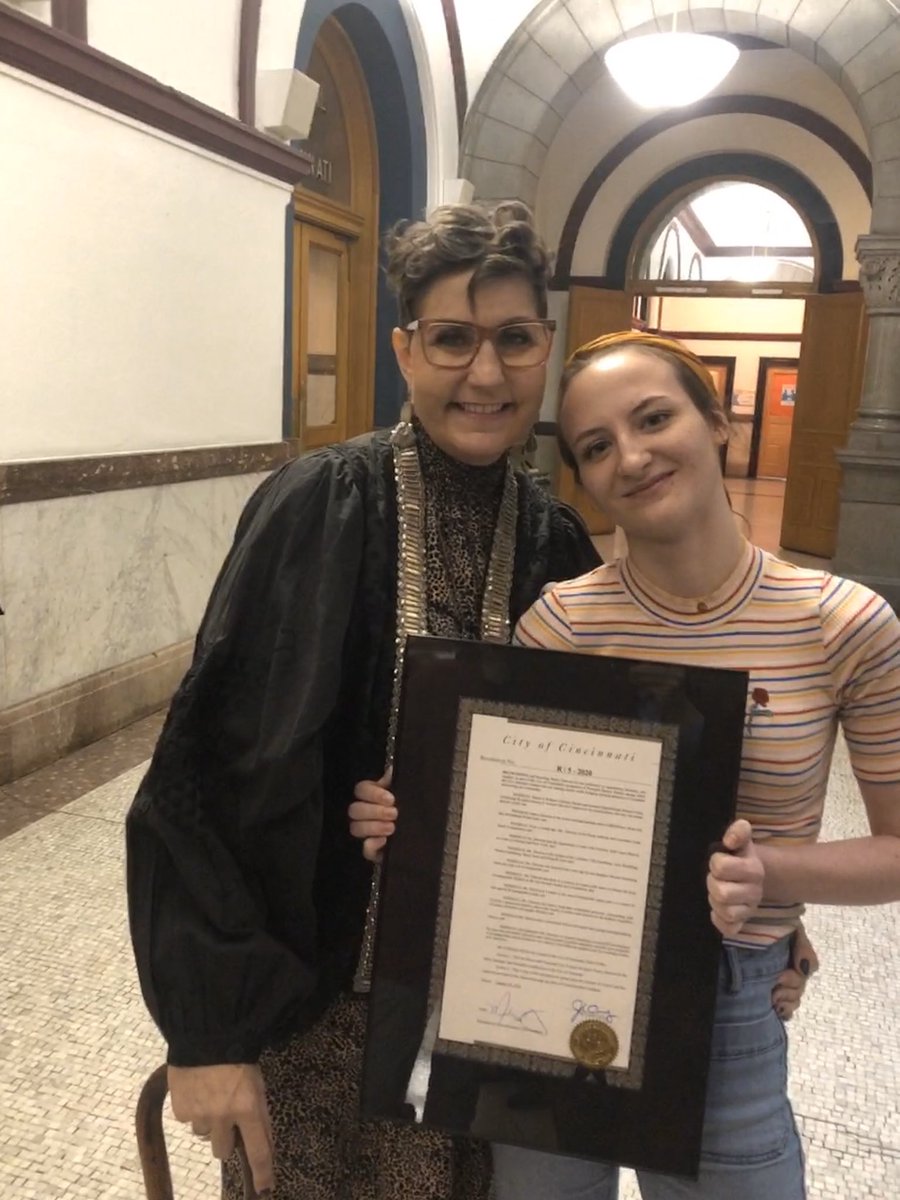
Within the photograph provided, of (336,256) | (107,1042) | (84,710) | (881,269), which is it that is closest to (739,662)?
(107,1042)

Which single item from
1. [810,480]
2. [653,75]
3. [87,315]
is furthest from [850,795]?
[810,480]

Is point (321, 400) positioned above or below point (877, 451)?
above

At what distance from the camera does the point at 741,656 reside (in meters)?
1.00

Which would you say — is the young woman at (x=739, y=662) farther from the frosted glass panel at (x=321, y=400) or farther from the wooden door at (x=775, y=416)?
the wooden door at (x=775, y=416)

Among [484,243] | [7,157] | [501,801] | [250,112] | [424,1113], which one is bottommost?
[424,1113]

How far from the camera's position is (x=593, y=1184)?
1.10 metres

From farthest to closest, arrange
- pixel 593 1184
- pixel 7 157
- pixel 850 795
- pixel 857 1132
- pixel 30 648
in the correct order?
pixel 850 795 < pixel 30 648 < pixel 7 157 < pixel 857 1132 < pixel 593 1184

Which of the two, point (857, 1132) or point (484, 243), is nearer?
point (484, 243)

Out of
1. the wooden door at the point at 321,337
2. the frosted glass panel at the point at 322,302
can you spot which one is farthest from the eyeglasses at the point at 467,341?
the frosted glass panel at the point at 322,302

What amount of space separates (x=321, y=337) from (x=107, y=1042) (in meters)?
4.84

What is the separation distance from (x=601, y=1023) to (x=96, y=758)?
3111 millimetres

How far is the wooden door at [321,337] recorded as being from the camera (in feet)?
19.2

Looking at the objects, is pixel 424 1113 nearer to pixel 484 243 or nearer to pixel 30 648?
pixel 484 243
